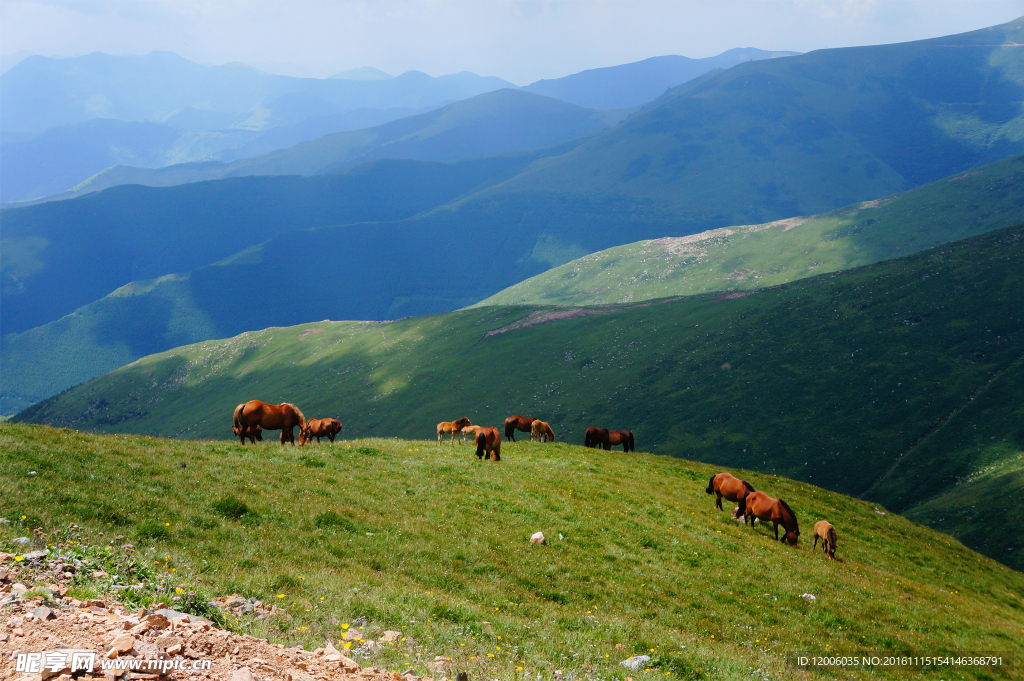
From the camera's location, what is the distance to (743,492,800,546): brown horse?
2583 cm

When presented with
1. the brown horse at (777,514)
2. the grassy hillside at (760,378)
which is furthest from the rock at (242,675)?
the grassy hillside at (760,378)

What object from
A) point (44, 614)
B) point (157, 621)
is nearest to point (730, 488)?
point (157, 621)

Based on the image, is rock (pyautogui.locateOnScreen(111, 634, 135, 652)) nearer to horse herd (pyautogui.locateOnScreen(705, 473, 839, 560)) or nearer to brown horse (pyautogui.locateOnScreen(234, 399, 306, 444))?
brown horse (pyautogui.locateOnScreen(234, 399, 306, 444))

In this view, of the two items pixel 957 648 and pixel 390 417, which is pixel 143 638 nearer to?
pixel 957 648

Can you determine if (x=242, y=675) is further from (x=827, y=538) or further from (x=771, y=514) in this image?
(x=827, y=538)

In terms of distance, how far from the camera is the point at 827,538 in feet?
84.7

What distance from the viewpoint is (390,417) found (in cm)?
14138

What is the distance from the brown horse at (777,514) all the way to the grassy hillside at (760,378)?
45.1 metres

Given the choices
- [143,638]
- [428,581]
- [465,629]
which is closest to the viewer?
[143,638]

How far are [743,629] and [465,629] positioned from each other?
853 centimetres

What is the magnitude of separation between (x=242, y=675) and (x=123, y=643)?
1430 millimetres

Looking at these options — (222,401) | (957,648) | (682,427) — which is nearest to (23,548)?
(957,648)

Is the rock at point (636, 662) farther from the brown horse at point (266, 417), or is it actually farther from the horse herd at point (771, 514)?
the brown horse at point (266, 417)

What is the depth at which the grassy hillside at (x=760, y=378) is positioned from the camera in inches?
3474
